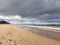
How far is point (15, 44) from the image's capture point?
7648mm

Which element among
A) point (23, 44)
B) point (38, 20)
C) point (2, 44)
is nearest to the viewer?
point (2, 44)

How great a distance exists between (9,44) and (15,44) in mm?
432

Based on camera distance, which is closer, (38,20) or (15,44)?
(15,44)

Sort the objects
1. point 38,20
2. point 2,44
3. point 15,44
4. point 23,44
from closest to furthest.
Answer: point 2,44 → point 15,44 → point 23,44 → point 38,20

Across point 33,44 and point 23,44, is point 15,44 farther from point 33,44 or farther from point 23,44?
point 33,44

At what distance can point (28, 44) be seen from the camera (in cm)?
846

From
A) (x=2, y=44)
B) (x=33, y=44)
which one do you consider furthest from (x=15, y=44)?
(x=33, y=44)

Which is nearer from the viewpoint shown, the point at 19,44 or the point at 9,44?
the point at 9,44

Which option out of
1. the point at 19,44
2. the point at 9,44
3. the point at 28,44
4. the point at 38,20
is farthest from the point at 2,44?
the point at 38,20

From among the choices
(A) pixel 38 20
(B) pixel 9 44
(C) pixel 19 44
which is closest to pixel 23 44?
(C) pixel 19 44

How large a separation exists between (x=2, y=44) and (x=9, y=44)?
40cm

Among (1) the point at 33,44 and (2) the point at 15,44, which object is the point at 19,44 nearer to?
(2) the point at 15,44

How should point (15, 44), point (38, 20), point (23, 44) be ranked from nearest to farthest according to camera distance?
1. point (15, 44)
2. point (23, 44)
3. point (38, 20)

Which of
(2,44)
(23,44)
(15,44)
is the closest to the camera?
(2,44)
